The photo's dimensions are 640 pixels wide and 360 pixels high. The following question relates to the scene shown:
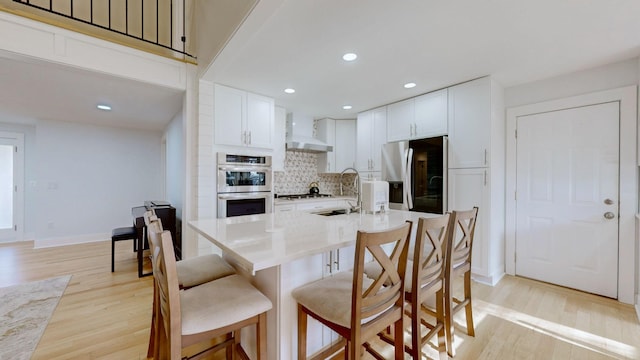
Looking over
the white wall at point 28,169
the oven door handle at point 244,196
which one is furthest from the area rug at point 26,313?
the white wall at point 28,169

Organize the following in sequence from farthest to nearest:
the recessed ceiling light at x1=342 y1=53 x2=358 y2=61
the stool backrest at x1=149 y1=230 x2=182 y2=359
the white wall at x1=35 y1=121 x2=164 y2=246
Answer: the white wall at x1=35 y1=121 x2=164 y2=246 → the recessed ceiling light at x1=342 y1=53 x2=358 y2=61 → the stool backrest at x1=149 y1=230 x2=182 y2=359

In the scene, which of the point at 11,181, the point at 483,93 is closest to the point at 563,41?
the point at 483,93

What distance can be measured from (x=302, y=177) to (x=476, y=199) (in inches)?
115

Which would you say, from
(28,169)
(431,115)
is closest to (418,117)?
(431,115)

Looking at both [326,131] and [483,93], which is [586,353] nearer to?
[483,93]

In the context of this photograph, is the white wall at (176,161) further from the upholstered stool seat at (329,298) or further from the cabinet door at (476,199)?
the cabinet door at (476,199)

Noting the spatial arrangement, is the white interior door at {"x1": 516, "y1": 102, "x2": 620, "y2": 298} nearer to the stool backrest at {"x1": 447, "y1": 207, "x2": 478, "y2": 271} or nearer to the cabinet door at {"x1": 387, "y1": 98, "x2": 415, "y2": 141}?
the cabinet door at {"x1": 387, "y1": 98, "x2": 415, "y2": 141}

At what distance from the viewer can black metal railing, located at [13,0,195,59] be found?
2883 millimetres

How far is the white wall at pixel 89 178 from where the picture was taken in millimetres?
4590

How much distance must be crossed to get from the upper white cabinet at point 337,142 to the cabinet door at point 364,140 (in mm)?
342

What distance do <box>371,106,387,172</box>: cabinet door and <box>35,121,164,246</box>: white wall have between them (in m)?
4.60

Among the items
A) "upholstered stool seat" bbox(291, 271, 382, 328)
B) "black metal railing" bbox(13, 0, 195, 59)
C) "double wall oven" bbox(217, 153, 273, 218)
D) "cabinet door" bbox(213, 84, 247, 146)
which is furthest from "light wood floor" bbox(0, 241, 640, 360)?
"black metal railing" bbox(13, 0, 195, 59)

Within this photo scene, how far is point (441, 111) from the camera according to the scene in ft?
10.7

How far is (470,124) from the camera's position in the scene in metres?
3.02
